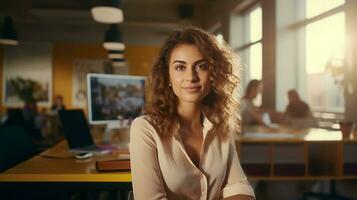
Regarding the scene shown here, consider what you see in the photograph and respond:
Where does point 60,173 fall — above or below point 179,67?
below

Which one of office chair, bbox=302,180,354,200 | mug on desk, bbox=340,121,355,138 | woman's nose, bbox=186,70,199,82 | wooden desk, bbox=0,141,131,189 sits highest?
woman's nose, bbox=186,70,199,82

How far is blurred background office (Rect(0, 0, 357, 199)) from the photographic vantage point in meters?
3.25

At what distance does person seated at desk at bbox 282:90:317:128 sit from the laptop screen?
2.10 metres

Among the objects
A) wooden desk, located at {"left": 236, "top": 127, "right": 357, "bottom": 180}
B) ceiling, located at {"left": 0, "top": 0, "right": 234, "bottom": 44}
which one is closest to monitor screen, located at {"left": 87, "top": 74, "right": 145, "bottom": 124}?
wooden desk, located at {"left": 236, "top": 127, "right": 357, "bottom": 180}

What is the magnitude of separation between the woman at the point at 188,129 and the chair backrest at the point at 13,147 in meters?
0.85

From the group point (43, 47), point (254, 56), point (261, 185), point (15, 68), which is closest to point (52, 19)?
point (43, 47)

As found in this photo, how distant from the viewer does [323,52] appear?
370 centimetres

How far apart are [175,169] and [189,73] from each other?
35cm

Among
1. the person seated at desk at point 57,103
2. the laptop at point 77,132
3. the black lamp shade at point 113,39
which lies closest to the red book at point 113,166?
the laptop at point 77,132

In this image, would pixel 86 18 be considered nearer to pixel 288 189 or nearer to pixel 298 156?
pixel 288 189

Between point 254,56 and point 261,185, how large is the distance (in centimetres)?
185

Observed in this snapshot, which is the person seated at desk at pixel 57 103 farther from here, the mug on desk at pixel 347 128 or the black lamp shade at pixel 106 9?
the mug on desk at pixel 347 128

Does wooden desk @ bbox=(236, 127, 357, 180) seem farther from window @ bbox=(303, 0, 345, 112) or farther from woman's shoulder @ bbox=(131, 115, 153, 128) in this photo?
woman's shoulder @ bbox=(131, 115, 153, 128)

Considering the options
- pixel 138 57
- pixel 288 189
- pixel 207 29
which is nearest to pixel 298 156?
pixel 288 189
